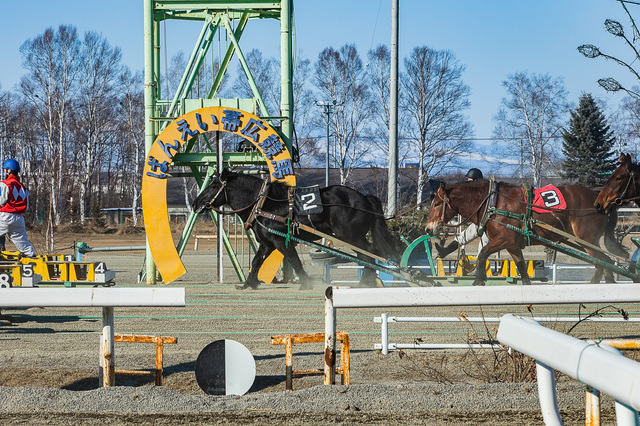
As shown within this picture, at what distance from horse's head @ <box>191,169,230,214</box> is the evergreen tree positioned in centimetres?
3249

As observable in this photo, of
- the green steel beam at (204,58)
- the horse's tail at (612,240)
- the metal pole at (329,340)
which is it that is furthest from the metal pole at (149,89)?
the metal pole at (329,340)

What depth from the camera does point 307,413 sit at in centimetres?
472

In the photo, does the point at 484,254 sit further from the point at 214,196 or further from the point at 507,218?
the point at 214,196

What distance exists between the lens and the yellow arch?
14.6 metres

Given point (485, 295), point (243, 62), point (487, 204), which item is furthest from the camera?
point (243, 62)

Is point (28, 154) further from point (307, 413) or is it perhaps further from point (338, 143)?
point (307, 413)

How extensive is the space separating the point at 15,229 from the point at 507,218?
7351 mm

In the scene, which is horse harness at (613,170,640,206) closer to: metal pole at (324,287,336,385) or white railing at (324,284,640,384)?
white railing at (324,284,640,384)

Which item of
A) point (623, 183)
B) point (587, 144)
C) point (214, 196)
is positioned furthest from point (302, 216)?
point (587, 144)

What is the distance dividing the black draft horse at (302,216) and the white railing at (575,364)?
32.5 feet

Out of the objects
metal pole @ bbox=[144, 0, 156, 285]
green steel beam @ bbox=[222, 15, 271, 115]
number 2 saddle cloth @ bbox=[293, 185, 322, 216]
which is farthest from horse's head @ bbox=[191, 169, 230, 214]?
metal pole @ bbox=[144, 0, 156, 285]

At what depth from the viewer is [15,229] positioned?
34.8 feet

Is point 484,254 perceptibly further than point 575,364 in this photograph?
Yes

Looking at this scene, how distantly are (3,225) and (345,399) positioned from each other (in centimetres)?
720
